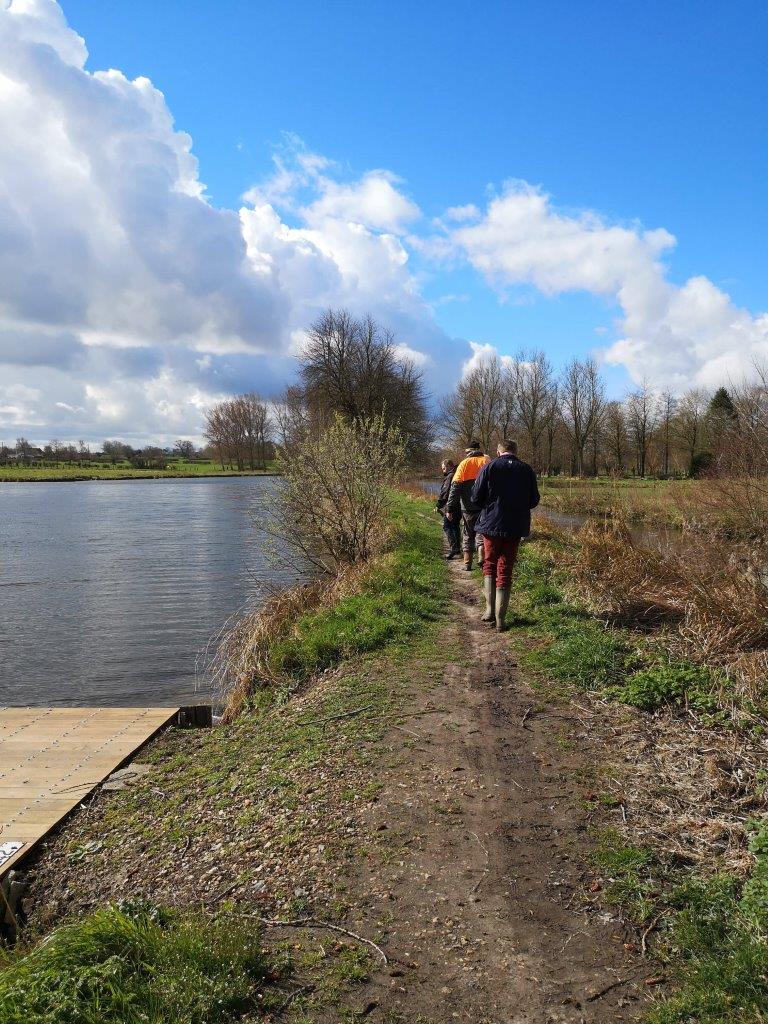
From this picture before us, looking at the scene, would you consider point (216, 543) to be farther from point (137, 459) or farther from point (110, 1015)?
point (137, 459)

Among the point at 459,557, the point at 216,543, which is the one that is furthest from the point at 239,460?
the point at 459,557

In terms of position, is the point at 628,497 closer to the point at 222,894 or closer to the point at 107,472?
the point at 222,894

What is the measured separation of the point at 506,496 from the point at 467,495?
3791 mm

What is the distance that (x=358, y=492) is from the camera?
13227mm

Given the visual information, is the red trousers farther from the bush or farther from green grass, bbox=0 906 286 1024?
green grass, bbox=0 906 286 1024

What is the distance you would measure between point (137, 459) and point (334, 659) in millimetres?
101233

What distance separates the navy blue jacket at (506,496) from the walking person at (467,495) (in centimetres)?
248

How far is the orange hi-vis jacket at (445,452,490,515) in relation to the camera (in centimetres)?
1154

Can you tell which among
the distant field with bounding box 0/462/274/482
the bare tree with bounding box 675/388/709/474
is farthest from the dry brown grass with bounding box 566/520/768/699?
the distant field with bounding box 0/462/274/482

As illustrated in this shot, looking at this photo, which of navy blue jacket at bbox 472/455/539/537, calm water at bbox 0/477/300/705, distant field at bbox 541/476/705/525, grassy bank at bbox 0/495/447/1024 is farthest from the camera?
calm water at bbox 0/477/300/705

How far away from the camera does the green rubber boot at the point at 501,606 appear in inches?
332

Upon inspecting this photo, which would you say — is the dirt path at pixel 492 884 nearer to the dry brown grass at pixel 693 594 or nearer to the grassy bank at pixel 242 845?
the grassy bank at pixel 242 845

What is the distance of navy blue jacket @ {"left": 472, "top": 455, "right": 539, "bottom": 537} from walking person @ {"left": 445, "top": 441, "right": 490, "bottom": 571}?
2476 millimetres

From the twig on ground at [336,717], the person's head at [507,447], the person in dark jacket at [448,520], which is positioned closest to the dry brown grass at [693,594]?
the person's head at [507,447]
